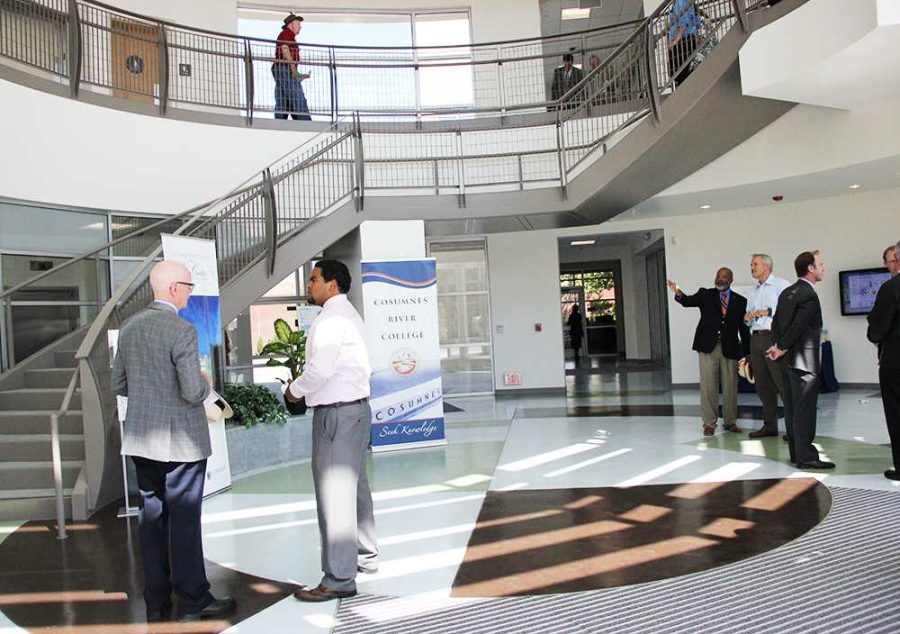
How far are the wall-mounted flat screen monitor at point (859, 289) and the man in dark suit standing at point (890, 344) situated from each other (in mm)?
6507

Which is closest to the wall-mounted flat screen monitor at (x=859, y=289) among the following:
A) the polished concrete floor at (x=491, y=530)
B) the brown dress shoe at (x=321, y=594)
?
the polished concrete floor at (x=491, y=530)

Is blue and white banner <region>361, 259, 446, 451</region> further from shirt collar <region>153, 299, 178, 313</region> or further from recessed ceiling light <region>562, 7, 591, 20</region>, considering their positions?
recessed ceiling light <region>562, 7, 591, 20</region>

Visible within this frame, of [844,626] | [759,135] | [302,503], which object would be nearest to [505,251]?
[759,135]

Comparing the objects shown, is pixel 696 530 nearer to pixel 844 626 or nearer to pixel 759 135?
pixel 844 626

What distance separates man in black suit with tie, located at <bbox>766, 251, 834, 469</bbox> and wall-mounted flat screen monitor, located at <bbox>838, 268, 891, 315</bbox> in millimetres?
6025

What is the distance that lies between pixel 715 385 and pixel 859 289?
197 inches

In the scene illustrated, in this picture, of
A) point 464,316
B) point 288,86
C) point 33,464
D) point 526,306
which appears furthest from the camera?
point 464,316

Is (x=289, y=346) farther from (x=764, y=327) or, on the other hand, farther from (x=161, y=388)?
(x=764, y=327)

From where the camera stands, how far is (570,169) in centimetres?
912

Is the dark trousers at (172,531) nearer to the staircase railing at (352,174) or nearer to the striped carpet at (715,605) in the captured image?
the striped carpet at (715,605)

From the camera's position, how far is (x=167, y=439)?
354 centimetres

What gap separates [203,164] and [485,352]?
6046 mm

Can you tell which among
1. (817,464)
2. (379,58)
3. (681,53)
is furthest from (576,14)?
(817,464)

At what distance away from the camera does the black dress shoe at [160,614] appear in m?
3.69
